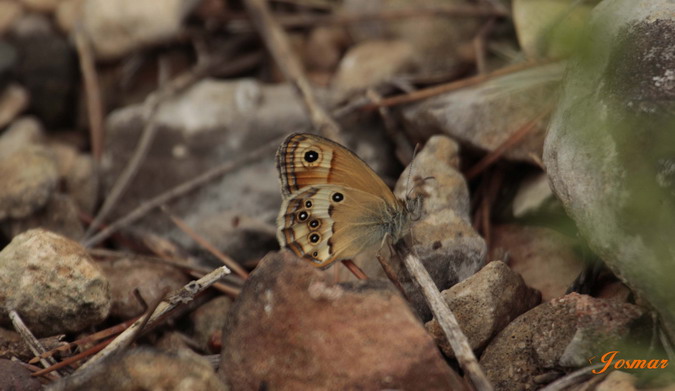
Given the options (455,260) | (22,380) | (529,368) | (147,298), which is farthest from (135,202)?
(529,368)

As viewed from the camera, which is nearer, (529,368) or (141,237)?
(529,368)

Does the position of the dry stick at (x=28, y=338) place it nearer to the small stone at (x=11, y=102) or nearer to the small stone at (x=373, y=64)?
the small stone at (x=11, y=102)

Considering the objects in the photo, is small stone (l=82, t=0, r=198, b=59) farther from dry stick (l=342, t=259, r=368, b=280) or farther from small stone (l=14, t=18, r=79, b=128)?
dry stick (l=342, t=259, r=368, b=280)

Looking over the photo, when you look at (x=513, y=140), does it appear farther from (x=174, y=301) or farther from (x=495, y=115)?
(x=174, y=301)

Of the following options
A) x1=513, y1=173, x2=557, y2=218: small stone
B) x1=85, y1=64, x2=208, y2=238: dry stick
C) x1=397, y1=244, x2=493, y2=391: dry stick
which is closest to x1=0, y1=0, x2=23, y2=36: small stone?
x1=85, y1=64, x2=208, y2=238: dry stick

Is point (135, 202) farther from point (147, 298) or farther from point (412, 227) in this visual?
point (412, 227)

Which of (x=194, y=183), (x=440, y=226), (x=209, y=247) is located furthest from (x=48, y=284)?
(x=440, y=226)

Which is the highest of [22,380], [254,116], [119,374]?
[254,116]
